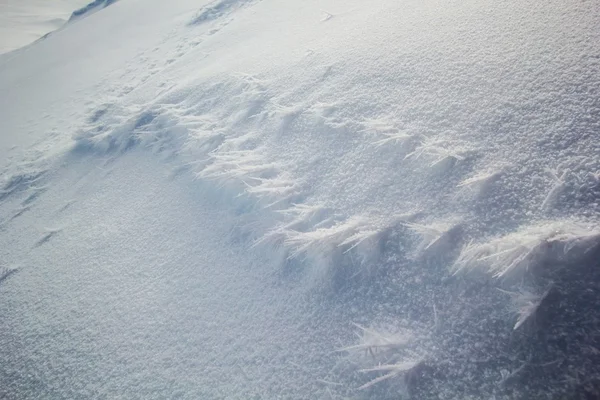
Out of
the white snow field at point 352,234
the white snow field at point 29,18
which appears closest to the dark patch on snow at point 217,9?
the white snow field at point 352,234

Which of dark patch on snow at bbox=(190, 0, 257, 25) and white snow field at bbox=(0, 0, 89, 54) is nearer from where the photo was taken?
dark patch on snow at bbox=(190, 0, 257, 25)

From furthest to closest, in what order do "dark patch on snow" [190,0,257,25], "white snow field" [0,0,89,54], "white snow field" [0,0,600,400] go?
"white snow field" [0,0,89,54]
"dark patch on snow" [190,0,257,25]
"white snow field" [0,0,600,400]

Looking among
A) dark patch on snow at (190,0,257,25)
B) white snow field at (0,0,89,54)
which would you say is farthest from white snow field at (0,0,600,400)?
white snow field at (0,0,89,54)

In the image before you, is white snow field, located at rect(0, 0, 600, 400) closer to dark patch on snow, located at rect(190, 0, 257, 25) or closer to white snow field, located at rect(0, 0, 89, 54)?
dark patch on snow, located at rect(190, 0, 257, 25)

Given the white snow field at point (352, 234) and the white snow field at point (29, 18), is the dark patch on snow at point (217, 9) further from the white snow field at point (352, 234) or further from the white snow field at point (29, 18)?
the white snow field at point (29, 18)

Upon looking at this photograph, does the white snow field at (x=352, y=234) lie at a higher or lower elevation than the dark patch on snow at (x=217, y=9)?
lower

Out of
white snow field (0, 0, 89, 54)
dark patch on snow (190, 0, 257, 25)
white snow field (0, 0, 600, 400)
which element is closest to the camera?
white snow field (0, 0, 600, 400)
